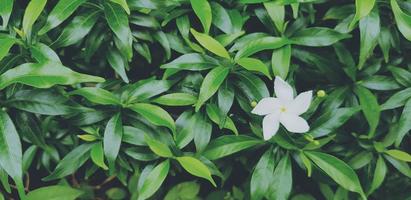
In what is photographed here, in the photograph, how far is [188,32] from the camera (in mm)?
1678

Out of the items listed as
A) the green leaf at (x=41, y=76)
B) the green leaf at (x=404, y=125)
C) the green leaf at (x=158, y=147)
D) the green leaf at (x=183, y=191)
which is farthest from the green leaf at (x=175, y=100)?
the green leaf at (x=404, y=125)

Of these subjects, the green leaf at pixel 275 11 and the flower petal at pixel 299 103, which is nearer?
the flower petal at pixel 299 103

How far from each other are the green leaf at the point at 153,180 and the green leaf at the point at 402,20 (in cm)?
78

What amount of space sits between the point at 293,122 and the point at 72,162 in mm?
680

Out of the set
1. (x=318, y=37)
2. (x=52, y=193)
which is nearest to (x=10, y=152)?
(x=52, y=193)

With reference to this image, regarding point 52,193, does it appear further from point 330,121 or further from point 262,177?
point 330,121

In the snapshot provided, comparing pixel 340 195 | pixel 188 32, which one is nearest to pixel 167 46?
pixel 188 32

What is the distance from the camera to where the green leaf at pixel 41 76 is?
1.40m

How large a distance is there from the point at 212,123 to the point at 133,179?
0.51 meters

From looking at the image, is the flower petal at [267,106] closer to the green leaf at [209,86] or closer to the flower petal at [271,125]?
the flower petal at [271,125]

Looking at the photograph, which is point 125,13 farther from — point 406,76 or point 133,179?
point 406,76

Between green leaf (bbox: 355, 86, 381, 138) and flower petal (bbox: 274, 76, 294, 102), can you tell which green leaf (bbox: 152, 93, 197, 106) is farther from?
green leaf (bbox: 355, 86, 381, 138)

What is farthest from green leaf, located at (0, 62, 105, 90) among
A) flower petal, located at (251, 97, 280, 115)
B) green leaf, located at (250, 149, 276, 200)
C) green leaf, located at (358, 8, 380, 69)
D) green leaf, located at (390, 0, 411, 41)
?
green leaf, located at (390, 0, 411, 41)

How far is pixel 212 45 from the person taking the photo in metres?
1.54
